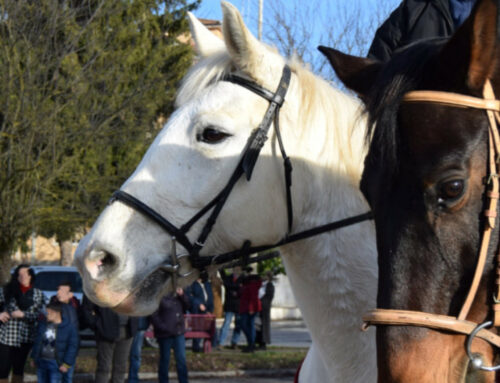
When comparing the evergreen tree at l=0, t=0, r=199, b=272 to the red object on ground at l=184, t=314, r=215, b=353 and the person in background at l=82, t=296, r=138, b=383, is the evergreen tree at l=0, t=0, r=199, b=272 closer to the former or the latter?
the red object on ground at l=184, t=314, r=215, b=353

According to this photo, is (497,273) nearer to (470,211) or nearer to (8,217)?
(470,211)

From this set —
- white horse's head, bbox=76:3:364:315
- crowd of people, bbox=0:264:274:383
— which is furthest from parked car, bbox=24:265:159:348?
white horse's head, bbox=76:3:364:315

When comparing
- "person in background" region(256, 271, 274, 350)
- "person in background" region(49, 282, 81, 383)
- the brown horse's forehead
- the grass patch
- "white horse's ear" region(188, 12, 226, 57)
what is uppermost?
"white horse's ear" region(188, 12, 226, 57)

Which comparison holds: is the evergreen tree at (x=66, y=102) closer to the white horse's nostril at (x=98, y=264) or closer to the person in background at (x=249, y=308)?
the person in background at (x=249, y=308)

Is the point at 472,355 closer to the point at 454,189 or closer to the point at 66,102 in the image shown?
the point at 454,189

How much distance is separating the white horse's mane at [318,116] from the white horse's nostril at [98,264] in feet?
2.81

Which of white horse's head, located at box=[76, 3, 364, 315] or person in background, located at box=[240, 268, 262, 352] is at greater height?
white horse's head, located at box=[76, 3, 364, 315]

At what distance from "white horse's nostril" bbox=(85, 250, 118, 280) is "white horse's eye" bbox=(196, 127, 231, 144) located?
0.66 meters

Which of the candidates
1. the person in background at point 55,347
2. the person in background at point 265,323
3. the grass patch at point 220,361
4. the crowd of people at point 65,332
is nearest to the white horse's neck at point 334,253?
the crowd of people at point 65,332

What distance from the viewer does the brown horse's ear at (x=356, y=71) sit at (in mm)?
2672

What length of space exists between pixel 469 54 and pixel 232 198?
4.77 feet

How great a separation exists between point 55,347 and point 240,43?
8.15 metres

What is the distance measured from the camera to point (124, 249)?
3064 mm

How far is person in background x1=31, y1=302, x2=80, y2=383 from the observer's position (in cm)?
1035
